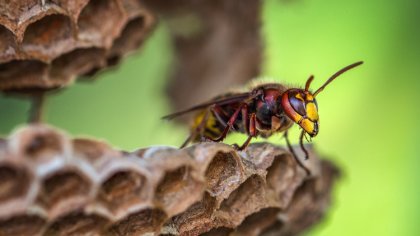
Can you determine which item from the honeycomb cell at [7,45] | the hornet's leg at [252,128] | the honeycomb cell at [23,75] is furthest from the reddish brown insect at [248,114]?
the honeycomb cell at [7,45]

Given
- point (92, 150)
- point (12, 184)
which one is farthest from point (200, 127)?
point (12, 184)

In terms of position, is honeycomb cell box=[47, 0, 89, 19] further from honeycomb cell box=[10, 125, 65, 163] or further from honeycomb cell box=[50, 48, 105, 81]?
honeycomb cell box=[10, 125, 65, 163]

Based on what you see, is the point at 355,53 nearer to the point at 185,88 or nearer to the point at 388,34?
the point at 388,34

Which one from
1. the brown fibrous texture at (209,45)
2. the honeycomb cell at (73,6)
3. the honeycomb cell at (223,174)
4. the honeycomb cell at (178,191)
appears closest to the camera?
the honeycomb cell at (178,191)

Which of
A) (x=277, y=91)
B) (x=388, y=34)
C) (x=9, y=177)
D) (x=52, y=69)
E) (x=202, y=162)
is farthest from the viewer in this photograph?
(x=388, y=34)

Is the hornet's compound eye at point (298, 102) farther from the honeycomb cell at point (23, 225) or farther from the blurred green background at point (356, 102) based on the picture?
the honeycomb cell at point (23, 225)

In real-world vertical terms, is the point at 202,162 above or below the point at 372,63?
below

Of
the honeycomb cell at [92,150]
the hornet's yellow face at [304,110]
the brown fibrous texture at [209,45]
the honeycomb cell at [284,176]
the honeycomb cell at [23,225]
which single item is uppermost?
the brown fibrous texture at [209,45]

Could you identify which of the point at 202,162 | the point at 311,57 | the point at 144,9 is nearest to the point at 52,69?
the point at 144,9
